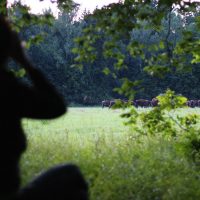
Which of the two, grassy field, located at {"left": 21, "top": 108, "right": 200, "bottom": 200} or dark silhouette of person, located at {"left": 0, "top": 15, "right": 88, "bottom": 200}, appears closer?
dark silhouette of person, located at {"left": 0, "top": 15, "right": 88, "bottom": 200}

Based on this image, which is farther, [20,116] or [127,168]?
[127,168]

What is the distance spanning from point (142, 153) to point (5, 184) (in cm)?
566

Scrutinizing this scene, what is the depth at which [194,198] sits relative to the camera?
6.06 meters

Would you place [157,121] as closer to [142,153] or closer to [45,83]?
[142,153]

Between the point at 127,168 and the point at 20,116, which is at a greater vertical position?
the point at 20,116

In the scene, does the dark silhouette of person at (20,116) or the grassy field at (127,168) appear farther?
the grassy field at (127,168)

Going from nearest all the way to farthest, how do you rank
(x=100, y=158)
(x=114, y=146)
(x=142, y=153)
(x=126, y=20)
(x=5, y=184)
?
(x=5, y=184)
(x=126, y=20)
(x=100, y=158)
(x=142, y=153)
(x=114, y=146)

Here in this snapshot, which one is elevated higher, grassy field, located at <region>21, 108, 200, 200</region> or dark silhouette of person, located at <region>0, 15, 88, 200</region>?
dark silhouette of person, located at <region>0, 15, 88, 200</region>

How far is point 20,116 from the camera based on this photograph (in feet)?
10.7

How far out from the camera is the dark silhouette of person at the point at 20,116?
3.12m

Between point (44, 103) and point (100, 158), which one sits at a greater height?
point (44, 103)

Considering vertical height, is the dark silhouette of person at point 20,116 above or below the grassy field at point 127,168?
above

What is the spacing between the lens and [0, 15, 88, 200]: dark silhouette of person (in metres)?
3.12

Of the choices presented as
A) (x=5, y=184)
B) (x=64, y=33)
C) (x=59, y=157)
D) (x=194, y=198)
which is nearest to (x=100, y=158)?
(x=59, y=157)
